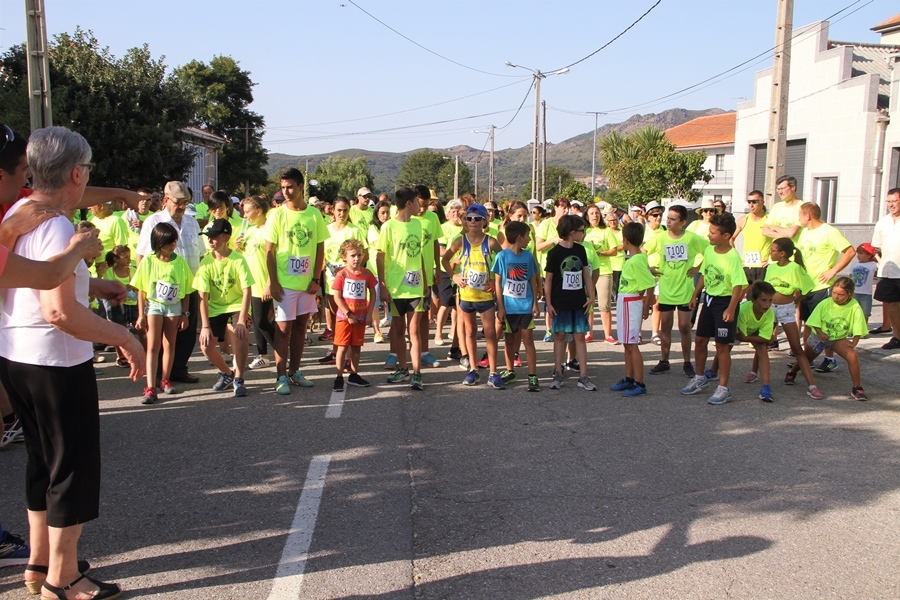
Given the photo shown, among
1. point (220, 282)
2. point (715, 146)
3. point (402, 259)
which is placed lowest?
point (220, 282)

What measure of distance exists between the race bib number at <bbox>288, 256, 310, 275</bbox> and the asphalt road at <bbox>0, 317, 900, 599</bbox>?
1.19 metres

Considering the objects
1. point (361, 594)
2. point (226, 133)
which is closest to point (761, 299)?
point (361, 594)

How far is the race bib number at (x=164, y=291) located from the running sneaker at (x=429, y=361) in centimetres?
306

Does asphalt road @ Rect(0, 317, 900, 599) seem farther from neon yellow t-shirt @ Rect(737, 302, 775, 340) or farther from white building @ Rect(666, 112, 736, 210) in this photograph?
white building @ Rect(666, 112, 736, 210)

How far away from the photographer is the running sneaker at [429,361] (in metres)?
9.46

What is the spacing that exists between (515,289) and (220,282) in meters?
2.97

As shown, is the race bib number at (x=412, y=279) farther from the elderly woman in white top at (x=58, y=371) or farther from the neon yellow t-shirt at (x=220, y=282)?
the elderly woman in white top at (x=58, y=371)

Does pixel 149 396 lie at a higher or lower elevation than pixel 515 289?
lower

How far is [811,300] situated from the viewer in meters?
9.20

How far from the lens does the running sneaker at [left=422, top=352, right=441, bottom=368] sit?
9461mm

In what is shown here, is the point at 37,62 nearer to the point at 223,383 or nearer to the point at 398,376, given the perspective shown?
the point at 223,383

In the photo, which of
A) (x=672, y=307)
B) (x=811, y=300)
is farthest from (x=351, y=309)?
(x=811, y=300)

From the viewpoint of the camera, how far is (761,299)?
7.75m

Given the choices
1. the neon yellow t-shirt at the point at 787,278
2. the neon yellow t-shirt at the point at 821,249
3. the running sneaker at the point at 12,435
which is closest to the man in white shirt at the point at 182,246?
the running sneaker at the point at 12,435
